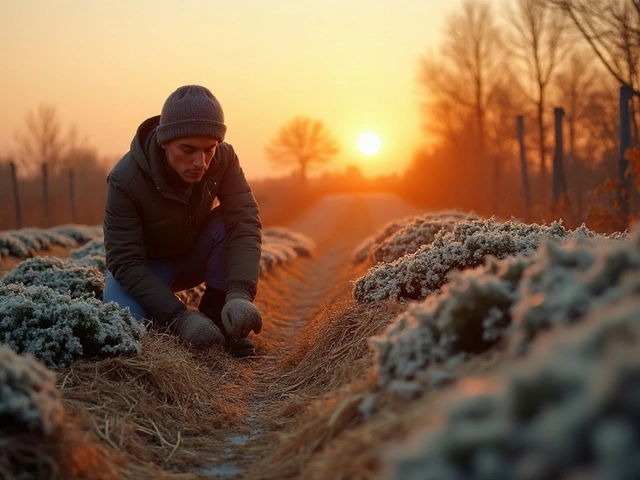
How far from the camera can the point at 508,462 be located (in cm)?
148

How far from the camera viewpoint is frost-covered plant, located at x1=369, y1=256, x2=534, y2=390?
2.74 meters

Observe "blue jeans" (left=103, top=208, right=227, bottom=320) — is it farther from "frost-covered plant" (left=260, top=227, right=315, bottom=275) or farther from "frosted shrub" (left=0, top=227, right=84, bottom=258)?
"frosted shrub" (left=0, top=227, right=84, bottom=258)

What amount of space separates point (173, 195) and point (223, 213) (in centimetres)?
87

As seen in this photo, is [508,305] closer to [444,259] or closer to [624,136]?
[444,259]

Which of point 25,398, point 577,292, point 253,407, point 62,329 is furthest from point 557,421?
point 62,329

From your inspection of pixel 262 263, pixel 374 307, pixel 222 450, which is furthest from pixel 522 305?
pixel 262 263

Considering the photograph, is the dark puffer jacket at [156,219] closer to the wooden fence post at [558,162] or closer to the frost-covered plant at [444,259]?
the frost-covered plant at [444,259]

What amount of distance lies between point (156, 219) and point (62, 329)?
171 centimetres

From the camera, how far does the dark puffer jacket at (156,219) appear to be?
5.93 metres

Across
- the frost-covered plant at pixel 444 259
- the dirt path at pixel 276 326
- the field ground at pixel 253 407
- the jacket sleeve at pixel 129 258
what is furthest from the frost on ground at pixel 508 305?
the jacket sleeve at pixel 129 258

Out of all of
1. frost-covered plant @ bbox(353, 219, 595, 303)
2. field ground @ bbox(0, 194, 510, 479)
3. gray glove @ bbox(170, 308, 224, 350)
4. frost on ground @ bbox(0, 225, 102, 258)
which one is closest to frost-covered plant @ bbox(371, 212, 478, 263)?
field ground @ bbox(0, 194, 510, 479)

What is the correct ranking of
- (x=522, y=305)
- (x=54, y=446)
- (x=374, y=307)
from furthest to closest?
(x=374, y=307), (x=54, y=446), (x=522, y=305)

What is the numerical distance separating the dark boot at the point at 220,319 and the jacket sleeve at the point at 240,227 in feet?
1.11

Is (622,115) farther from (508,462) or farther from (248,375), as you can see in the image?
(508,462)
